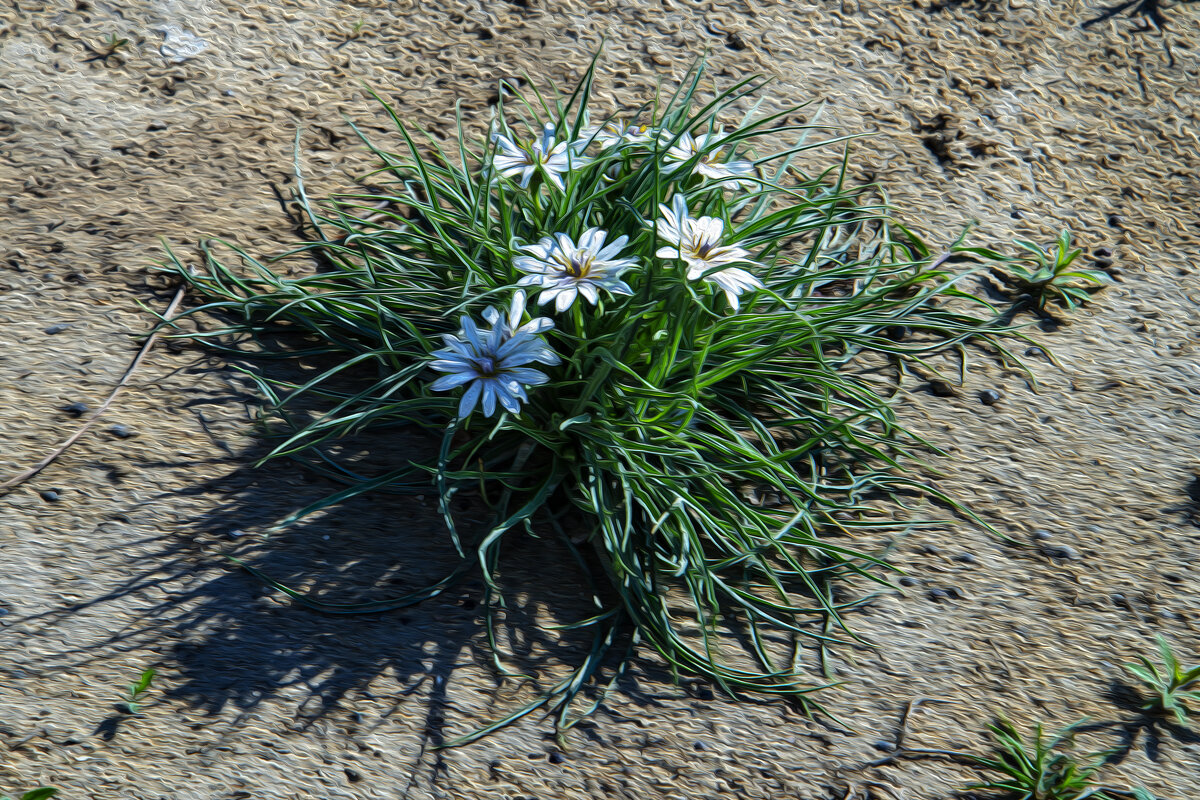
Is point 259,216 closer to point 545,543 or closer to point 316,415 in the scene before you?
point 316,415

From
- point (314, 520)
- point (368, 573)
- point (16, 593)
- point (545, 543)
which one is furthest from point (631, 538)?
point (16, 593)

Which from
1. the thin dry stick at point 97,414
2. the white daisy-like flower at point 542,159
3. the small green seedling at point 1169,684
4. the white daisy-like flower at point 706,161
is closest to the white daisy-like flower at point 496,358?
the white daisy-like flower at point 542,159

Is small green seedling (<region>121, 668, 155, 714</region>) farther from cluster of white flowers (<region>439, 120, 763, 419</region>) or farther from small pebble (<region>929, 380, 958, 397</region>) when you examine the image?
small pebble (<region>929, 380, 958, 397</region>)

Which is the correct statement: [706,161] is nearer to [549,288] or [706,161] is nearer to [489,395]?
[549,288]

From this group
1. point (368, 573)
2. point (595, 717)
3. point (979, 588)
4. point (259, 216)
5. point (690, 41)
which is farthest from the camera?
point (690, 41)

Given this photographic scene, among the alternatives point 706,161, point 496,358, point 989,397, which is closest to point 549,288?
point 496,358

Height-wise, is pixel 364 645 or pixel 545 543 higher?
pixel 545 543

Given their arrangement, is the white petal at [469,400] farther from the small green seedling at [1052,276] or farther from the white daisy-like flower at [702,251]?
the small green seedling at [1052,276]
